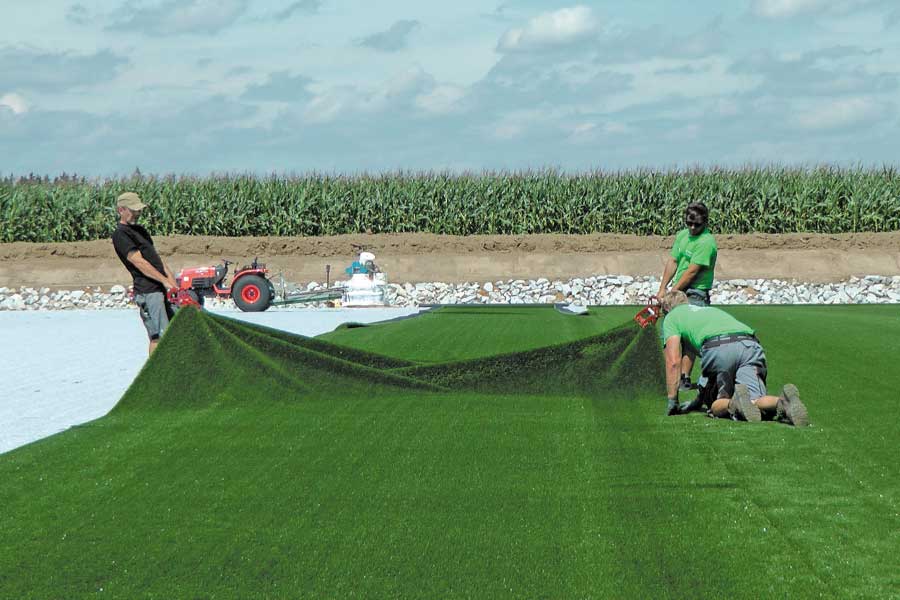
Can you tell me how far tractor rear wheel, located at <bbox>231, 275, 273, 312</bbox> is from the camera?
1944cm

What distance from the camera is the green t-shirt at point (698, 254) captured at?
8.59 meters

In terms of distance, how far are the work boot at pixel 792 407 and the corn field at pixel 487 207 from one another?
26838mm

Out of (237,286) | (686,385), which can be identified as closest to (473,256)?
(237,286)

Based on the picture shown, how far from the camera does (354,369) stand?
27.4 feet

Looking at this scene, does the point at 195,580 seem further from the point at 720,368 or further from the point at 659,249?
the point at 659,249

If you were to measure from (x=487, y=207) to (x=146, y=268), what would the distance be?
1003 inches

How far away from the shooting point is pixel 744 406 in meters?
6.87

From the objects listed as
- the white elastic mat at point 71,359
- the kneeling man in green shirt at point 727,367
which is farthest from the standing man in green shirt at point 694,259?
the white elastic mat at point 71,359

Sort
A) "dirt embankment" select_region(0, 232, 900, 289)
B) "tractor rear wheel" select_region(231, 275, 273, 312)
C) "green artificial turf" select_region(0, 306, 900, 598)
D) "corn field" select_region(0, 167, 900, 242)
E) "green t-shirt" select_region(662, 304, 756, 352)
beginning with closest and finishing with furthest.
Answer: "green artificial turf" select_region(0, 306, 900, 598) < "green t-shirt" select_region(662, 304, 756, 352) < "tractor rear wheel" select_region(231, 275, 273, 312) < "dirt embankment" select_region(0, 232, 900, 289) < "corn field" select_region(0, 167, 900, 242)

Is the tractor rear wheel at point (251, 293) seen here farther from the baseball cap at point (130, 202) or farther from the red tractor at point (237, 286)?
the baseball cap at point (130, 202)

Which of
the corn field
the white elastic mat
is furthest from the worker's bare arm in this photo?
the corn field

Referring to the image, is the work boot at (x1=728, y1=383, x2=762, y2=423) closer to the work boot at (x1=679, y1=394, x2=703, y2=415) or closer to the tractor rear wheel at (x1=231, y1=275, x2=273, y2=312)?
the work boot at (x1=679, y1=394, x2=703, y2=415)

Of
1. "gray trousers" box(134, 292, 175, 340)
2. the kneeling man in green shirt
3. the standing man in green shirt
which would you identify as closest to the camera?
the kneeling man in green shirt

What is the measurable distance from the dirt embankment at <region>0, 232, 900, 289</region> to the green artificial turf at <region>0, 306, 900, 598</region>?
20708mm
